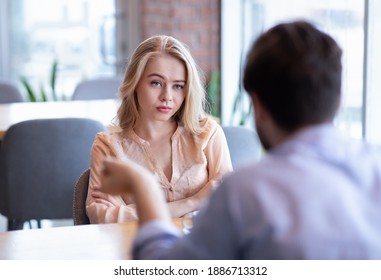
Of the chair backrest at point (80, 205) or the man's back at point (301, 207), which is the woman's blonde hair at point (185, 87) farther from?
the man's back at point (301, 207)

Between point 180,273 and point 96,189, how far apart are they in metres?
1.00

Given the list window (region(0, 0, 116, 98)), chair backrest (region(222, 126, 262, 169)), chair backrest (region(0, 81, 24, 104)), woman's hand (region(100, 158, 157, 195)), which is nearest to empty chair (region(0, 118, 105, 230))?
chair backrest (region(222, 126, 262, 169))

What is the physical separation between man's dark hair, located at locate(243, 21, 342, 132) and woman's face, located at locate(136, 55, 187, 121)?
45.6 inches

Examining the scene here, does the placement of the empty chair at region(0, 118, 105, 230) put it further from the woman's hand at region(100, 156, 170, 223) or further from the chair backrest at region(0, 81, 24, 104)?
the woman's hand at region(100, 156, 170, 223)

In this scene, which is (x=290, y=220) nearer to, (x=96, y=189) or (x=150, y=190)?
(x=150, y=190)

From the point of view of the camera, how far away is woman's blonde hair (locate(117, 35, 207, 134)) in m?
2.33

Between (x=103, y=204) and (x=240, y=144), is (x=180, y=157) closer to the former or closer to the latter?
(x=103, y=204)

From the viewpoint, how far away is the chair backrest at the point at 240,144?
2.87 metres

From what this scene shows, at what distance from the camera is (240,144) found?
2.87 meters

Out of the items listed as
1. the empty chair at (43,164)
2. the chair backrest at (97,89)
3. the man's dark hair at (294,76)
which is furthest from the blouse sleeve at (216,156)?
the chair backrest at (97,89)

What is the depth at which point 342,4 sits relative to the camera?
423cm

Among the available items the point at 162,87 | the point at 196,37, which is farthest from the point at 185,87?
the point at 196,37

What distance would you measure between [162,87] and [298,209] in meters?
1.32

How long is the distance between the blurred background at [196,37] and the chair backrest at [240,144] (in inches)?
24.0
